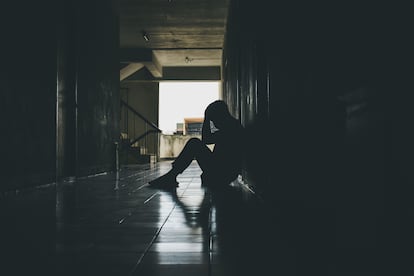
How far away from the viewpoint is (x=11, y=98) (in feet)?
13.0

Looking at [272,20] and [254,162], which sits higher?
[272,20]

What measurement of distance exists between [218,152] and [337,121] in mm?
2940

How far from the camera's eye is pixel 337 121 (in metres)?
1.47

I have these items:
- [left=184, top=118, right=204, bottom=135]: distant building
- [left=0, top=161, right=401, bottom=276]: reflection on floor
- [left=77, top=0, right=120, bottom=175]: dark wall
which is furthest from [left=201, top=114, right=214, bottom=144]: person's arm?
[left=184, top=118, right=204, bottom=135]: distant building

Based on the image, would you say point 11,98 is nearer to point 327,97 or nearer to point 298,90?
point 298,90

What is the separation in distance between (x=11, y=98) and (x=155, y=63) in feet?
30.7

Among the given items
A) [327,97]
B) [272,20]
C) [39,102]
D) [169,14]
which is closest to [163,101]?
[169,14]

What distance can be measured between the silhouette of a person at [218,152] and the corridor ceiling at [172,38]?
4649 mm

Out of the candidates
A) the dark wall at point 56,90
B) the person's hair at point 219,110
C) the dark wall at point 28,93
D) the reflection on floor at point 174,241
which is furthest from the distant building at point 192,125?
the reflection on floor at point 174,241

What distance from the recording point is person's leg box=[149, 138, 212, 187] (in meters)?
4.46

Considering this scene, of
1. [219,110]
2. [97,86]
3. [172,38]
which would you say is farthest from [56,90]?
[172,38]

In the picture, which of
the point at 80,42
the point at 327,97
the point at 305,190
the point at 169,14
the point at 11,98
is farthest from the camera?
the point at 169,14

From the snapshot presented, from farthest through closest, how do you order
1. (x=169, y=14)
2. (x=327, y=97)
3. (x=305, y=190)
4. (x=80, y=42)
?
(x=169, y=14) → (x=80, y=42) → (x=305, y=190) → (x=327, y=97)

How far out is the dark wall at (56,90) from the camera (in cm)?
399
